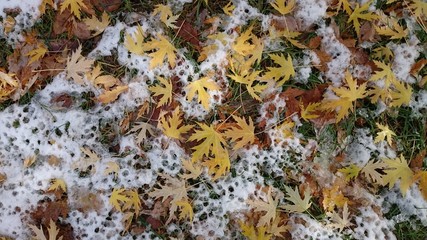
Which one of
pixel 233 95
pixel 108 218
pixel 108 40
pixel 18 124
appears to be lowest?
pixel 108 218

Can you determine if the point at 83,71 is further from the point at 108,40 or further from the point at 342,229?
the point at 342,229

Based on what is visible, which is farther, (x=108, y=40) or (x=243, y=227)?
(x=108, y=40)

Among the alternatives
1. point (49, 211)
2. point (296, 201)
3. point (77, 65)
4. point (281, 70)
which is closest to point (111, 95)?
point (77, 65)

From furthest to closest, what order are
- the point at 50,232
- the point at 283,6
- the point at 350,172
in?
the point at 283,6 → the point at 350,172 → the point at 50,232

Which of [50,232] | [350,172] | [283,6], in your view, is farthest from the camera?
[283,6]

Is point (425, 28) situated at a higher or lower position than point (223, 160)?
higher

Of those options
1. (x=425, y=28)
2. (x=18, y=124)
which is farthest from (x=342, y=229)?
(x=18, y=124)

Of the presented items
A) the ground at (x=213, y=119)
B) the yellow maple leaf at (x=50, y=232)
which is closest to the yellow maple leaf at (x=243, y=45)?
the ground at (x=213, y=119)

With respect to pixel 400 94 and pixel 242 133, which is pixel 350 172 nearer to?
pixel 400 94
